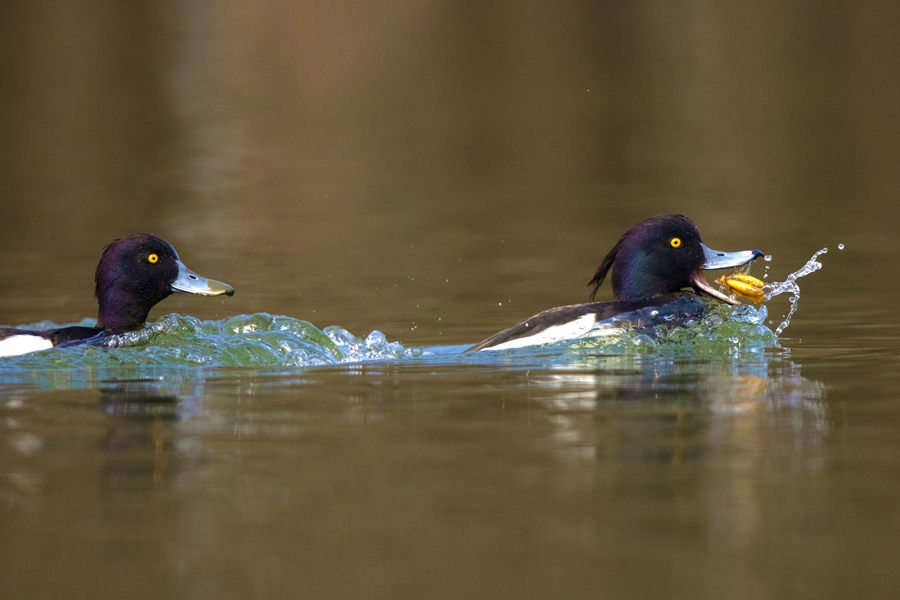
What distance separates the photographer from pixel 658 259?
9891mm

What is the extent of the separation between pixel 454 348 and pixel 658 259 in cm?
168

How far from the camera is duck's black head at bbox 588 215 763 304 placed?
9.89 metres

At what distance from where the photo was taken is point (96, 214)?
1758 centimetres

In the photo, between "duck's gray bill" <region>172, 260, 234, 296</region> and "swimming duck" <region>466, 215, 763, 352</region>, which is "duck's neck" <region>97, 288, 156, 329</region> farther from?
"swimming duck" <region>466, 215, 763, 352</region>

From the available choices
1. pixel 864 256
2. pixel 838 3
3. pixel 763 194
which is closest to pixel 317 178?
pixel 763 194

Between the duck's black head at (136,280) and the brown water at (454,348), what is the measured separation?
4.56ft

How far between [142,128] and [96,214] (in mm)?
9042

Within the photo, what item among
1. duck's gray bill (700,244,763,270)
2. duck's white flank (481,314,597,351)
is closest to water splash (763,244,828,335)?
duck's gray bill (700,244,763,270)

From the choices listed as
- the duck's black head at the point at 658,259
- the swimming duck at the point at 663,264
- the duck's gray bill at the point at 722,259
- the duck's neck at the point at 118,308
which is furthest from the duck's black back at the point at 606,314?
the duck's neck at the point at 118,308

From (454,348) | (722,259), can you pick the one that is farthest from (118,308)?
(722,259)

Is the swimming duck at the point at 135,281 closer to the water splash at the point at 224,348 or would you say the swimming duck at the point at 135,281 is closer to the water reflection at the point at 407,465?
the water splash at the point at 224,348

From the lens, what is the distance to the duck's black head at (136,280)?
9.80m

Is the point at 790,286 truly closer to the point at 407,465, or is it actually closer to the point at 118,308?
the point at 118,308

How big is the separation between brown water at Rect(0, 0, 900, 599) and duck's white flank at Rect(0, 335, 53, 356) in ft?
1.86
